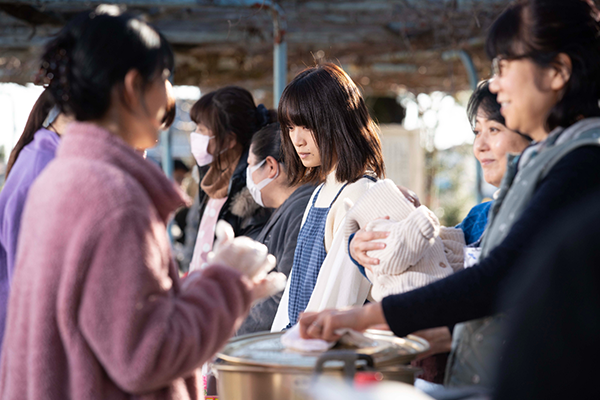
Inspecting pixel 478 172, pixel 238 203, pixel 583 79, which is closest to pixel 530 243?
pixel 583 79

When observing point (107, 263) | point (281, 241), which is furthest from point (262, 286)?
point (281, 241)

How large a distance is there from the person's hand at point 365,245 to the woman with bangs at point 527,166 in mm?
347

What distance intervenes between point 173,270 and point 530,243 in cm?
81

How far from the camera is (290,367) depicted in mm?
1349

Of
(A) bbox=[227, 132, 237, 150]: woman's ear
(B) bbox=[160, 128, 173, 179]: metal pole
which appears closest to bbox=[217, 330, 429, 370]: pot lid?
(A) bbox=[227, 132, 237, 150]: woman's ear

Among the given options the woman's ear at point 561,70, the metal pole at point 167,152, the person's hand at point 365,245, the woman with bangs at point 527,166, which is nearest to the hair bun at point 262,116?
the person's hand at point 365,245

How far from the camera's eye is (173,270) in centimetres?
135

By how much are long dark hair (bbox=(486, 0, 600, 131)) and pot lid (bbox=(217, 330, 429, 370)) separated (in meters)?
0.67

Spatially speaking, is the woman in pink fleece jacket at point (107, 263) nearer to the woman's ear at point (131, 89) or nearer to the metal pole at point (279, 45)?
the woman's ear at point (131, 89)

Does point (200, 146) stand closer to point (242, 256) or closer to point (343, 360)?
point (242, 256)

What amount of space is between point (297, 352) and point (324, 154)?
1.22 metres

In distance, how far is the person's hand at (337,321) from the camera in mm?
1503

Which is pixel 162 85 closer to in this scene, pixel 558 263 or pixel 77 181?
pixel 77 181

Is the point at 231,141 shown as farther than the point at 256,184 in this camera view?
Yes
